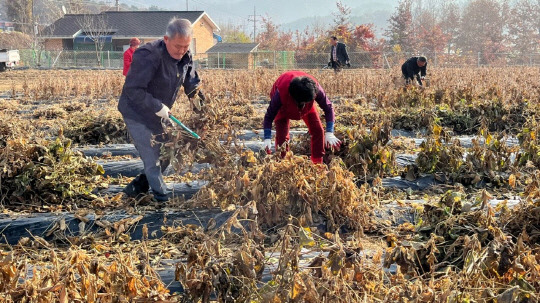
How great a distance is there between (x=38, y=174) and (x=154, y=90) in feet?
3.84

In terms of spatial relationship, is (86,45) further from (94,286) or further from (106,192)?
(94,286)

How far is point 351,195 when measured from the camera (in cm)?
377

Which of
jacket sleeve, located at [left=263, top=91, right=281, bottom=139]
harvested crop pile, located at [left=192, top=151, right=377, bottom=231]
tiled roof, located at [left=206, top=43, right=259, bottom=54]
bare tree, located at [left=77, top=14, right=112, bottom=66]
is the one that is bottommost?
harvested crop pile, located at [left=192, top=151, right=377, bottom=231]

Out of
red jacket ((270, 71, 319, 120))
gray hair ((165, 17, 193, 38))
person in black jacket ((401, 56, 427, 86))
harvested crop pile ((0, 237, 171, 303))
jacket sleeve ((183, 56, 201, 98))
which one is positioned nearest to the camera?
harvested crop pile ((0, 237, 171, 303))

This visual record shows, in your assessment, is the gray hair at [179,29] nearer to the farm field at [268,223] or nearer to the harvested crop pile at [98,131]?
the farm field at [268,223]

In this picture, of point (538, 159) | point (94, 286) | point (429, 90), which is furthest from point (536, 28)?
point (94, 286)

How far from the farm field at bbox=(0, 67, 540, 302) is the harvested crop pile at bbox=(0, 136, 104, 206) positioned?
1cm

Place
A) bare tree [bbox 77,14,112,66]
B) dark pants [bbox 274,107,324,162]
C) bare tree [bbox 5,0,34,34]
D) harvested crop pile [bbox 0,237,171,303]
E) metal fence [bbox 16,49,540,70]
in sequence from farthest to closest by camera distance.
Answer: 1. bare tree [bbox 5,0,34,34]
2. bare tree [bbox 77,14,112,66]
3. metal fence [bbox 16,49,540,70]
4. dark pants [bbox 274,107,324,162]
5. harvested crop pile [bbox 0,237,171,303]

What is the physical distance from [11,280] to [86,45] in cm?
4529

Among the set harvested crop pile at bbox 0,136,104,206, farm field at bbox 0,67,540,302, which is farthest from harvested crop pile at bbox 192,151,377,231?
harvested crop pile at bbox 0,136,104,206

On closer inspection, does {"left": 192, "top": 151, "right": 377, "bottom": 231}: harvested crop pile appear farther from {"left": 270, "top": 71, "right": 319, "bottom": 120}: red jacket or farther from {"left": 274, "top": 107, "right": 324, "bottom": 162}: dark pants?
{"left": 274, "top": 107, "right": 324, "bottom": 162}: dark pants

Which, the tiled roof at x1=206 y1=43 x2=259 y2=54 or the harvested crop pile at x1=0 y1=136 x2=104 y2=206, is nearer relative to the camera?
the harvested crop pile at x1=0 y1=136 x2=104 y2=206

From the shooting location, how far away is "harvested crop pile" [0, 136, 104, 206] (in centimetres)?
448

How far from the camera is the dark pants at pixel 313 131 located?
16.4 ft
